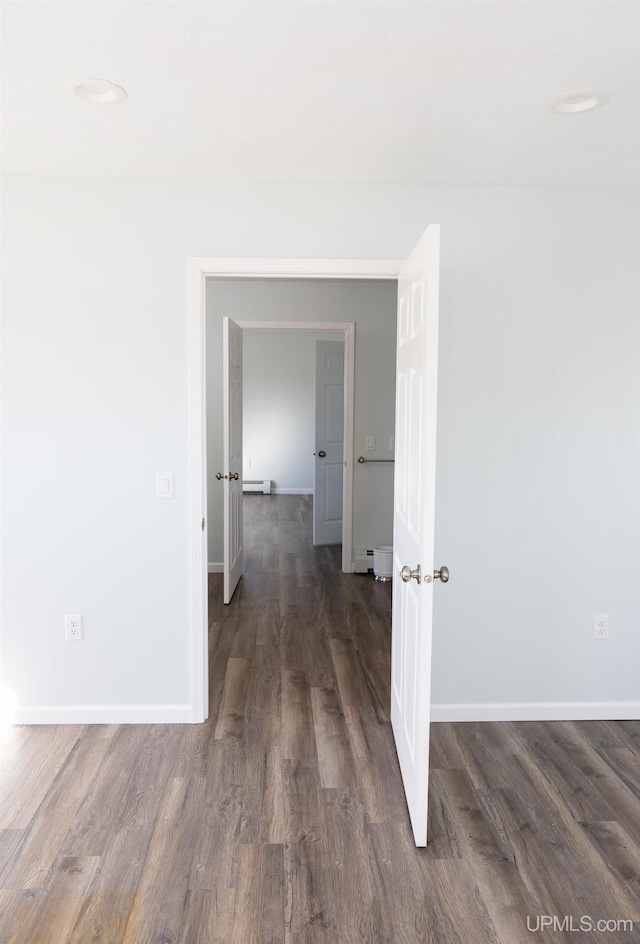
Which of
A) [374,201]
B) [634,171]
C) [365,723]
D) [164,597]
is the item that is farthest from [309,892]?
[634,171]

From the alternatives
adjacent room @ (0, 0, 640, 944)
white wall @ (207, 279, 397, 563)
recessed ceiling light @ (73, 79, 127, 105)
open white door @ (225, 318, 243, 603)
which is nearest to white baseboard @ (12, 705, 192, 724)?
adjacent room @ (0, 0, 640, 944)

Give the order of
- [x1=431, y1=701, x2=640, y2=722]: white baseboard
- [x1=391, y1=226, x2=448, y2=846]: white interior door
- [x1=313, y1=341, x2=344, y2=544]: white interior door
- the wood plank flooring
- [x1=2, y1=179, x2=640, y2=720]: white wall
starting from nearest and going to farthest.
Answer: the wood plank flooring < [x1=391, y1=226, x2=448, y2=846]: white interior door < [x1=2, y1=179, x2=640, y2=720]: white wall < [x1=431, y1=701, x2=640, y2=722]: white baseboard < [x1=313, y1=341, x2=344, y2=544]: white interior door

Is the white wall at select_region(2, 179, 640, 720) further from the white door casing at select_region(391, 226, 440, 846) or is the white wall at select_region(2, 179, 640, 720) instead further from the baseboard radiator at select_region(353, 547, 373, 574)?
the baseboard radiator at select_region(353, 547, 373, 574)

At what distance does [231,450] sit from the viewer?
16.8ft

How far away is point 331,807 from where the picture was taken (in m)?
2.58

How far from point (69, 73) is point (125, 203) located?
101 cm

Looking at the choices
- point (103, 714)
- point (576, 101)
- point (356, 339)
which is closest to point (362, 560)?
point (356, 339)

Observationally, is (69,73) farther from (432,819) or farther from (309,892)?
(432,819)

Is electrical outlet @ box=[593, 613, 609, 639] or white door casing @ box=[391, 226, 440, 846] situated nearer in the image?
white door casing @ box=[391, 226, 440, 846]

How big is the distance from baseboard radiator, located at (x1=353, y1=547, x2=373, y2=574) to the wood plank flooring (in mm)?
2341

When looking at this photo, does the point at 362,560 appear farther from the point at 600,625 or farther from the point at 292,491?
the point at 292,491

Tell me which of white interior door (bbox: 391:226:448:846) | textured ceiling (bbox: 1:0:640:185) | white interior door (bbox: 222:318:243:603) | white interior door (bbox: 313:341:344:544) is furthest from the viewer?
white interior door (bbox: 313:341:344:544)

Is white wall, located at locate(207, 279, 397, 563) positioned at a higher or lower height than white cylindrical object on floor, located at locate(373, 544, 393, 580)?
higher

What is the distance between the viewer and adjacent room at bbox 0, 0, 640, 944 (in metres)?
2.20
